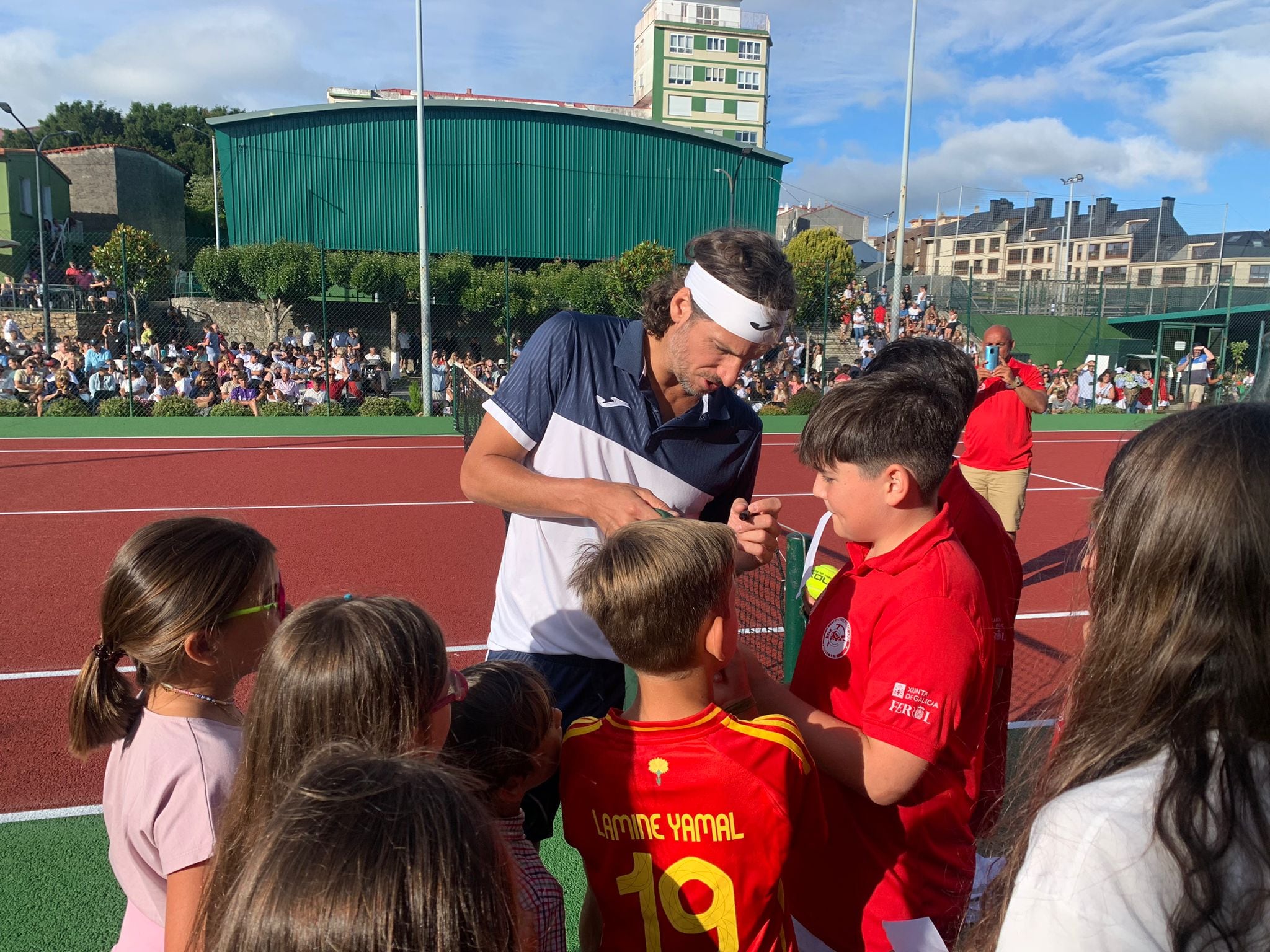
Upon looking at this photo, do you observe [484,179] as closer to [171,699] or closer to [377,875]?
[171,699]

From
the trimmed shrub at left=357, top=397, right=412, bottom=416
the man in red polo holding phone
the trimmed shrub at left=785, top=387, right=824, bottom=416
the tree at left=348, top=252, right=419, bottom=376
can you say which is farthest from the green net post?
the tree at left=348, top=252, right=419, bottom=376

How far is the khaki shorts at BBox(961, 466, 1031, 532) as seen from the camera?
7645 mm

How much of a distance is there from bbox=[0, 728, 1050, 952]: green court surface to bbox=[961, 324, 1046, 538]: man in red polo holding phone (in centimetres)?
465

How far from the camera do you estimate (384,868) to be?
3.51 feet

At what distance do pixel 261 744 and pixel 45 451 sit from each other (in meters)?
15.4

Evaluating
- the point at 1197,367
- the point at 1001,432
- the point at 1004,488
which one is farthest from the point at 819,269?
the point at 1004,488

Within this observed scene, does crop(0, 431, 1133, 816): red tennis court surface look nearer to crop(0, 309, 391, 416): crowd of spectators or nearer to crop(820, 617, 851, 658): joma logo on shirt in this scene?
crop(820, 617, 851, 658): joma logo on shirt

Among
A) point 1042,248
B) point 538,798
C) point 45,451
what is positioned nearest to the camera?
point 538,798

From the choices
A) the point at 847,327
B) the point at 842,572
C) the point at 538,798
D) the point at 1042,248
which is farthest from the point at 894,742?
the point at 1042,248

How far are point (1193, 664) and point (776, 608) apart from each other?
4.20m

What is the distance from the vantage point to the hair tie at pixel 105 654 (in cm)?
212

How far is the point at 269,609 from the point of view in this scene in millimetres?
2312

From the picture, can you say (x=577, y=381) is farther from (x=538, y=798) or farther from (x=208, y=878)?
(x=208, y=878)

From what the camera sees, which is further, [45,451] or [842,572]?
[45,451]
